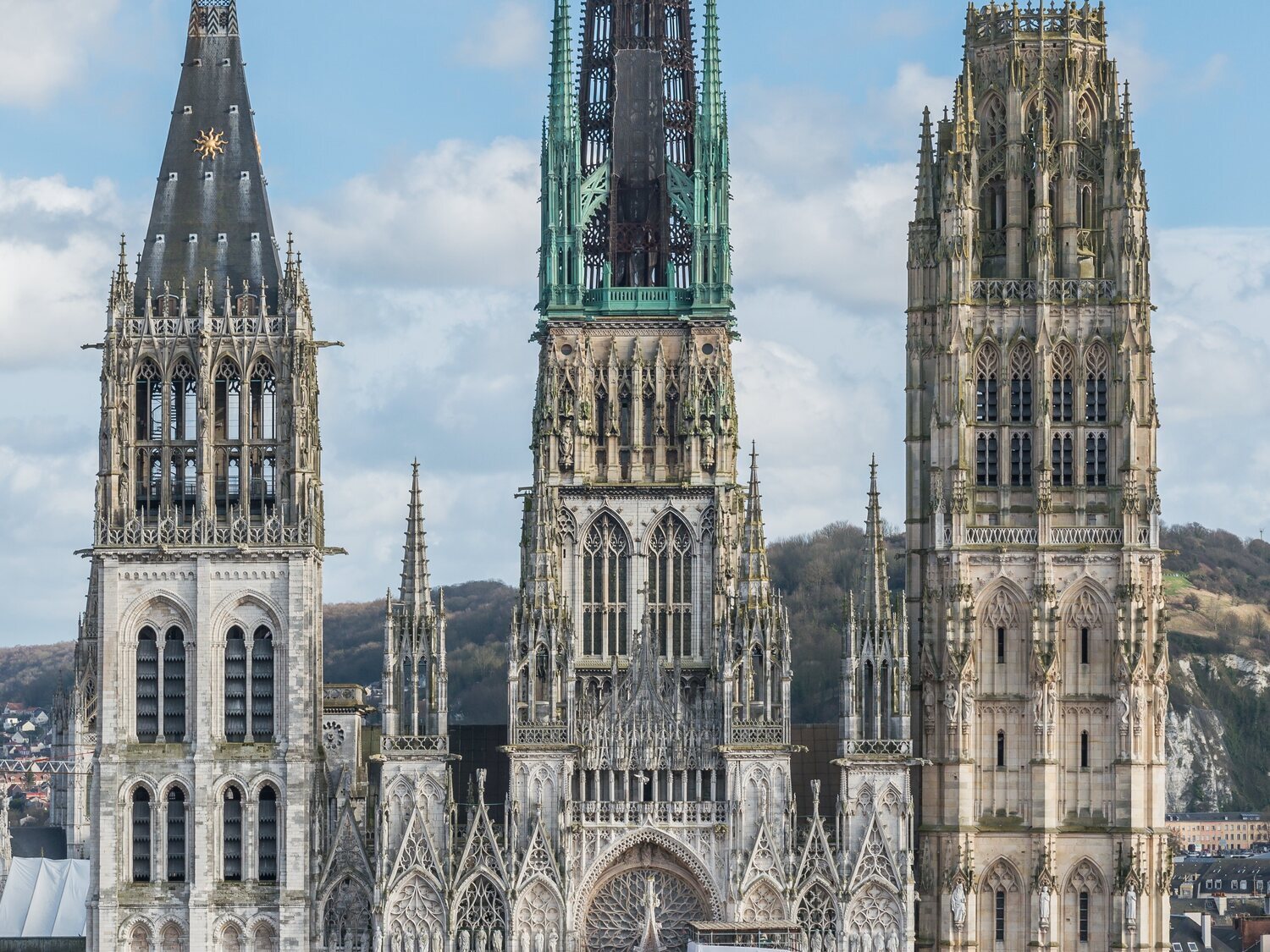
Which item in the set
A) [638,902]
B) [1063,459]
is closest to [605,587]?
[638,902]

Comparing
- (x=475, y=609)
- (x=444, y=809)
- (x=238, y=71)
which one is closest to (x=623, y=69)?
(x=238, y=71)

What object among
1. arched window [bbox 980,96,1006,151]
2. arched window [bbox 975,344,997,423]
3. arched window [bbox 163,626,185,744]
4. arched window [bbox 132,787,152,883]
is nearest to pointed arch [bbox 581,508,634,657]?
arched window [bbox 975,344,997,423]

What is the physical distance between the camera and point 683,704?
10525 centimetres

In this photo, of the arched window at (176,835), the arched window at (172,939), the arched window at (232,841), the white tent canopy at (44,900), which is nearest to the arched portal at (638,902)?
the arched window at (232,841)

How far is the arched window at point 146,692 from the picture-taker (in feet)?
344

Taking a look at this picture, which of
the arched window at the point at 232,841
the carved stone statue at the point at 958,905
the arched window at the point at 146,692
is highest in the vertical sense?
the arched window at the point at 146,692

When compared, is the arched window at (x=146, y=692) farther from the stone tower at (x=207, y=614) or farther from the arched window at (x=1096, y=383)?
the arched window at (x=1096, y=383)

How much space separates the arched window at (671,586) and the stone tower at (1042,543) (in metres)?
8.52

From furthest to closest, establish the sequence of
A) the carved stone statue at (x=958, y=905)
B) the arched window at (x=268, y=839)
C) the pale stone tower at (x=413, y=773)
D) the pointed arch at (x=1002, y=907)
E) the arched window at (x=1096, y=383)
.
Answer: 1. the arched window at (x=1096, y=383)
2. the pointed arch at (x=1002, y=907)
3. the carved stone statue at (x=958, y=905)
4. the arched window at (x=268, y=839)
5. the pale stone tower at (x=413, y=773)

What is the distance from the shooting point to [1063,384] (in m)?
108

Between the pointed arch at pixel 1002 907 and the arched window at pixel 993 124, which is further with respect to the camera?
the arched window at pixel 993 124

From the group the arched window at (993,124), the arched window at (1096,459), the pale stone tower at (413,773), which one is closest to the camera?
the pale stone tower at (413,773)

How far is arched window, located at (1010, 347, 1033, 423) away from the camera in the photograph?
10800cm

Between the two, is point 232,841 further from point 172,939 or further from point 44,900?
point 44,900
